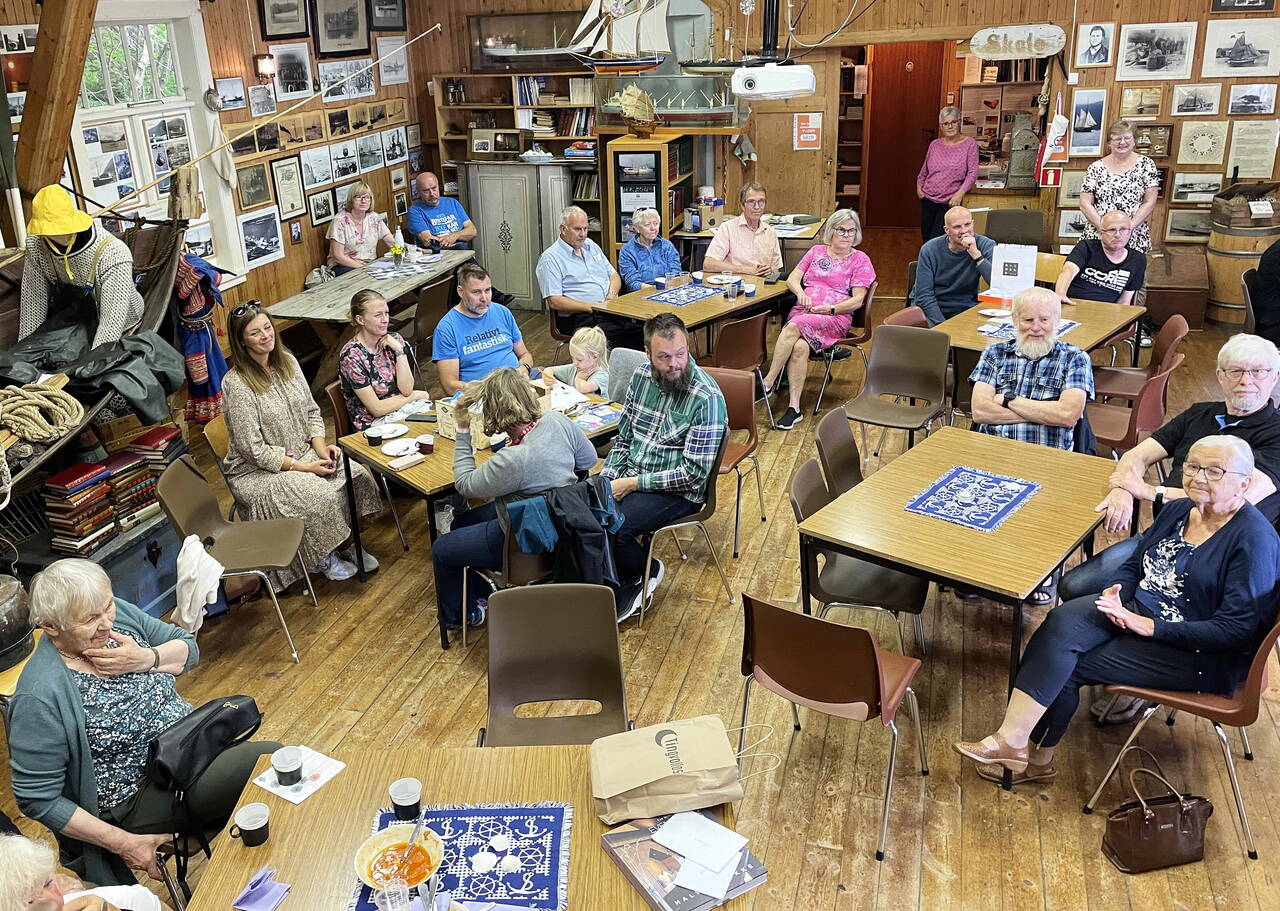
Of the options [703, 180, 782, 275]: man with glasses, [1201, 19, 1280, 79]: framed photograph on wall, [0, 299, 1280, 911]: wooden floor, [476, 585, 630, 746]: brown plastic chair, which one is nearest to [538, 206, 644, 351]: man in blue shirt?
[703, 180, 782, 275]: man with glasses

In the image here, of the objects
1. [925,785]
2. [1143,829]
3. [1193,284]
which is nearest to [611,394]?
[925,785]

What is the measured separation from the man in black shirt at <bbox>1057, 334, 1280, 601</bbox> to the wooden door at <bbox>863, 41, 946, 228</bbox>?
9.42 meters

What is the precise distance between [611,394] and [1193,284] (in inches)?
230

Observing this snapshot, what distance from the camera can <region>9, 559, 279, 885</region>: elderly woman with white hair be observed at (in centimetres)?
288

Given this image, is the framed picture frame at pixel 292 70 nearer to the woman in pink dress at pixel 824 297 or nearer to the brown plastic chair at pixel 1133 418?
the woman in pink dress at pixel 824 297

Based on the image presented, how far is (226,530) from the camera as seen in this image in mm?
5086

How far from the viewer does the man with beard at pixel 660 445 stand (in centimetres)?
473

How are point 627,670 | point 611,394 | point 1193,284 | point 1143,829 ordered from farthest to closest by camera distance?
point 1193,284 → point 611,394 → point 627,670 → point 1143,829

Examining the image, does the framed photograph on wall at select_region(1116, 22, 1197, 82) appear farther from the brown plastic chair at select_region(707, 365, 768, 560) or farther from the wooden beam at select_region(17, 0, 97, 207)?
the wooden beam at select_region(17, 0, 97, 207)

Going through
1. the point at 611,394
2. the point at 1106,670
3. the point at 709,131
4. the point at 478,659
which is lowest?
the point at 478,659

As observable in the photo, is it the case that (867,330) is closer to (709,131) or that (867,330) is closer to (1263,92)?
(709,131)

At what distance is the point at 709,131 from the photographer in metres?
9.38

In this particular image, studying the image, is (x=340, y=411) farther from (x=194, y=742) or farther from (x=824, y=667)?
(x=824, y=667)

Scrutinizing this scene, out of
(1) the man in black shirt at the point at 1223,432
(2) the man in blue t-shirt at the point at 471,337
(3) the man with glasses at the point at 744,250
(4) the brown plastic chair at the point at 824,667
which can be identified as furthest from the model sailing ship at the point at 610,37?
(4) the brown plastic chair at the point at 824,667
